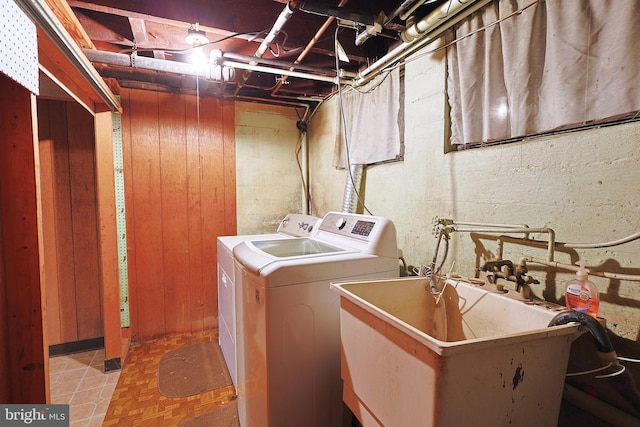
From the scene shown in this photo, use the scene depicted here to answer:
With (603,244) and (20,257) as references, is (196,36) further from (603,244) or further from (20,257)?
(603,244)

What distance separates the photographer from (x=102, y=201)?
7.39 feet

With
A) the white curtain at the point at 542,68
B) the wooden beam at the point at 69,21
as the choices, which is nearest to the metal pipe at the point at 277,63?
the wooden beam at the point at 69,21

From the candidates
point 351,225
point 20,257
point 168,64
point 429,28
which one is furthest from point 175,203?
point 429,28

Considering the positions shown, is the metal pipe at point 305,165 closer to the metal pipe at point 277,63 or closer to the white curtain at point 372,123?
the white curtain at point 372,123

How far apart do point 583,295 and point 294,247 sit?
1.34m

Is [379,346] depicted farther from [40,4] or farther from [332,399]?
[40,4]

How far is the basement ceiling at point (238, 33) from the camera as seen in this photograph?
58.9 inches

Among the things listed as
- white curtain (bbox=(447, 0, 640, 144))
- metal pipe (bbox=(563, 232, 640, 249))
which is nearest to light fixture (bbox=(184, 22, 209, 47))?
white curtain (bbox=(447, 0, 640, 144))

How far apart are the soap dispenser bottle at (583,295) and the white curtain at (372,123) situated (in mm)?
1164

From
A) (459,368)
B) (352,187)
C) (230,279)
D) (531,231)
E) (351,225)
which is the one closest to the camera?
(459,368)

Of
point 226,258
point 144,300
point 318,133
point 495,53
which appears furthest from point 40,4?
point 144,300

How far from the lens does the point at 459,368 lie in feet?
2.23

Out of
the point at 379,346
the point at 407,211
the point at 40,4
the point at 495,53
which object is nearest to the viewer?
the point at 379,346

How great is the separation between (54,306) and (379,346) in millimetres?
2995
